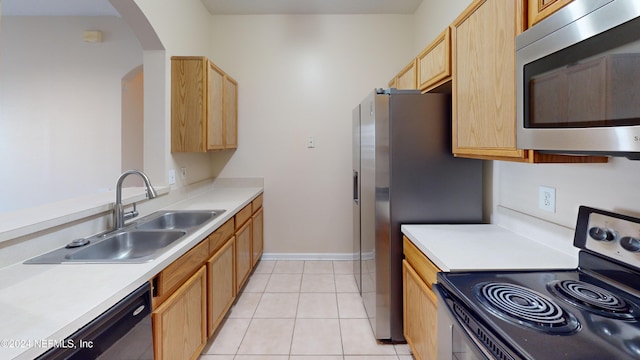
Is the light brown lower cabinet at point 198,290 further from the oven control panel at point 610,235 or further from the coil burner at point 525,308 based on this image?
the oven control panel at point 610,235

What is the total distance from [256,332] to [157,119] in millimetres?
1757

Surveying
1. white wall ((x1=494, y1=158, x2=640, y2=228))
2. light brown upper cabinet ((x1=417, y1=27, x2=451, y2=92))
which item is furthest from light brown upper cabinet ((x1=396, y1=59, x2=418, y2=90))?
white wall ((x1=494, y1=158, x2=640, y2=228))

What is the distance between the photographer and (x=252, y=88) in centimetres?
342

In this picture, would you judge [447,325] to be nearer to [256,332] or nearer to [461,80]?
[461,80]

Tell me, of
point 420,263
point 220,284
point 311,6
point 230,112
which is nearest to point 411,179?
point 420,263

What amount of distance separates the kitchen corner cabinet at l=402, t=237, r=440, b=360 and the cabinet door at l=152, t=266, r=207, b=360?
3.83 feet

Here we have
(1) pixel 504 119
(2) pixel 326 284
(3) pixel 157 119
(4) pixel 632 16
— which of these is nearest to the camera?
(4) pixel 632 16

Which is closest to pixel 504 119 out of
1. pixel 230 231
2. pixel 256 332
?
pixel 230 231

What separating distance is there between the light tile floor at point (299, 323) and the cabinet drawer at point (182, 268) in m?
0.69

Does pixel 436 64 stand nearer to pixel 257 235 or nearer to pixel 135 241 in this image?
pixel 135 241

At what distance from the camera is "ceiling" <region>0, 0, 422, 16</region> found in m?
3.05

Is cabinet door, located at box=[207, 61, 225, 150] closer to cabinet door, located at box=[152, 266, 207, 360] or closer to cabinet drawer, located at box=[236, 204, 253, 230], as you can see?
cabinet drawer, located at box=[236, 204, 253, 230]

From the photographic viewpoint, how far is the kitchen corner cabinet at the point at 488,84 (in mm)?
1156

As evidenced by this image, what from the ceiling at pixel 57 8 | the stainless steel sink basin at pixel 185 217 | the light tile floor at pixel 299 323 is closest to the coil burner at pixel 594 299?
the light tile floor at pixel 299 323
